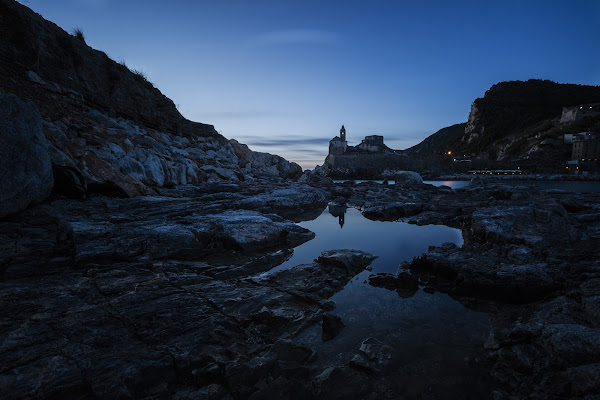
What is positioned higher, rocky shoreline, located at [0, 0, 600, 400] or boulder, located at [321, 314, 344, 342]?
rocky shoreline, located at [0, 0, 600, 400]

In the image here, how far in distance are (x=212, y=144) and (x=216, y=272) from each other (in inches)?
906

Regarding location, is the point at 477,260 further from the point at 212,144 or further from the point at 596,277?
the point at 212,144

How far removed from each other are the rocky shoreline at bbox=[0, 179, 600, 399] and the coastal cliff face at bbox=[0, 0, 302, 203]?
2.24 m

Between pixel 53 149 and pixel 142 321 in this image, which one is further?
pixel 53 149

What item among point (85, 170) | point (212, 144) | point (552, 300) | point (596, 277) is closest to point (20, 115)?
point (85, 170)

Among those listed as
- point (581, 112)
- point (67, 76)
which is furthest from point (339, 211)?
point (581, 112)

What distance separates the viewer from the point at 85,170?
334 inches

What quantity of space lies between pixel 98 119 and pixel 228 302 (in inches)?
721

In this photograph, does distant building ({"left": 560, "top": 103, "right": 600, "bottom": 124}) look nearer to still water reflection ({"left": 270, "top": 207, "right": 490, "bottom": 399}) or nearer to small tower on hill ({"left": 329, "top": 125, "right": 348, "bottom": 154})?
small tower on hill ({"left": 329, "top": 125, "right": 348, "bottom": 154})

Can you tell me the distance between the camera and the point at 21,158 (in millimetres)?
5641

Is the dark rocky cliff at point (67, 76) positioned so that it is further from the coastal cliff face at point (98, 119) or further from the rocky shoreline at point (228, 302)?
the rocky shoreline at point (228, 302)

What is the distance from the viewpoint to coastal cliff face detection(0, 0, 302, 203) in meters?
8.79

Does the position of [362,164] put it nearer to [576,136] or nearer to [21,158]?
[576,136]

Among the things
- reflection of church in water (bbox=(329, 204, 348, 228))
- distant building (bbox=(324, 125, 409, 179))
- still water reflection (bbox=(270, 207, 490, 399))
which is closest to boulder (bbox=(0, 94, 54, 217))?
still water reflection (bbox=(270, 207, 490, 399))
